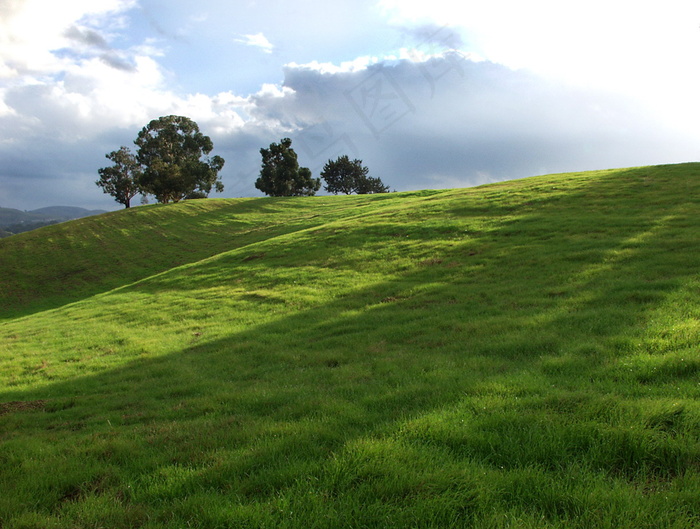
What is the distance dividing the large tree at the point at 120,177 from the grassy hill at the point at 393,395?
8826 centimetres

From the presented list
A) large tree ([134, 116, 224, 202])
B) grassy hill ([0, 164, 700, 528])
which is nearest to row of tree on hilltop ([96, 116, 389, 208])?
large tree ([134, 116, 224, 202])

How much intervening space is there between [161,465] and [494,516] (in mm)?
3852

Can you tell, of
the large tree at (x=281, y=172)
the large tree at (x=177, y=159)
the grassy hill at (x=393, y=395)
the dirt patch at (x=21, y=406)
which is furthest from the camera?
the large tree at (x=281, y=172)

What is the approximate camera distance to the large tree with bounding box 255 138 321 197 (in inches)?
3957

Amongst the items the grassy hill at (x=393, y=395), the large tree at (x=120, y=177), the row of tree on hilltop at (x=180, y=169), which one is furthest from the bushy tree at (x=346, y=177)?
the grassy hill at (x=393, y=395)

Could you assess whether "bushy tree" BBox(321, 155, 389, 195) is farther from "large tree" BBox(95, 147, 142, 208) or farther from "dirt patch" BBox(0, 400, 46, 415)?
"dirt patch" BBox(0, 400, 46, 415)

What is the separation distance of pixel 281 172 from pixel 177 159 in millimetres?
24299

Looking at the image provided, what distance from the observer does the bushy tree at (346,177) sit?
416ft

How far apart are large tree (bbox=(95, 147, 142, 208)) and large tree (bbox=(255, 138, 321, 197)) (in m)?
29.9

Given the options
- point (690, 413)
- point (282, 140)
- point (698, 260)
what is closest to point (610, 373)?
point (690, 413)

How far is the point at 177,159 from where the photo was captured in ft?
308

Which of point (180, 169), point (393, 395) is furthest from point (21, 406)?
point (180, 169)

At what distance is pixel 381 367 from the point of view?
8250mm

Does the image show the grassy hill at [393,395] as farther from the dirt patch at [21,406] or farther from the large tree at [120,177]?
the large tree at [120,177]
